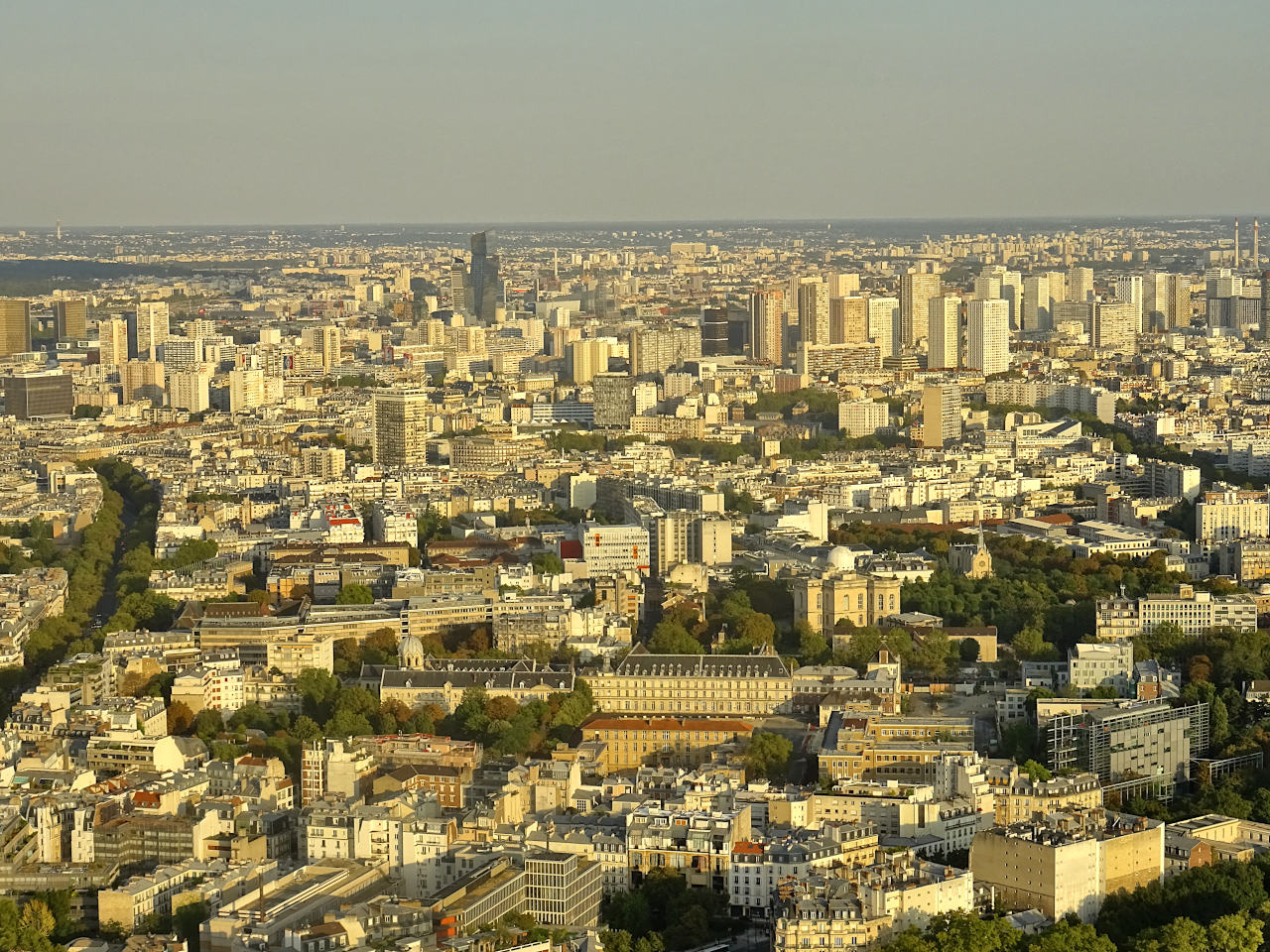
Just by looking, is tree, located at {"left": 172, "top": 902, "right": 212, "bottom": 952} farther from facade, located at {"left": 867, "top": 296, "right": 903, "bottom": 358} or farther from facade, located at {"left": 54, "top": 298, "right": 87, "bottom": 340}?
facade, located at {"left": 54, "top": 298, "right": 87, "bottom": 340}

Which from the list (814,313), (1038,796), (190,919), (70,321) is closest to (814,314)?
(814,313)

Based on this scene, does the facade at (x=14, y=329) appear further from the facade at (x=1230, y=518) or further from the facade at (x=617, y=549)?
the facade at (x=1230, y=518)

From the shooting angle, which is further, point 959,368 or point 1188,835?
point 959,368

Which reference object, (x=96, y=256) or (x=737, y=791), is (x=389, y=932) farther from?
(x=96, y=256)

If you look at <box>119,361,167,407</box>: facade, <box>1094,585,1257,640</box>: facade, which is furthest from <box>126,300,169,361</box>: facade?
<box>1094,585,1257,640</box>: facade

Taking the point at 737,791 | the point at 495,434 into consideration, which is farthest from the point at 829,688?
the point at 495,434

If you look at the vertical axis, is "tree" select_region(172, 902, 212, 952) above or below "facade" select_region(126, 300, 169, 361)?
below

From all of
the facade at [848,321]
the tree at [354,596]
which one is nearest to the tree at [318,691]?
the tree at [354,596]
